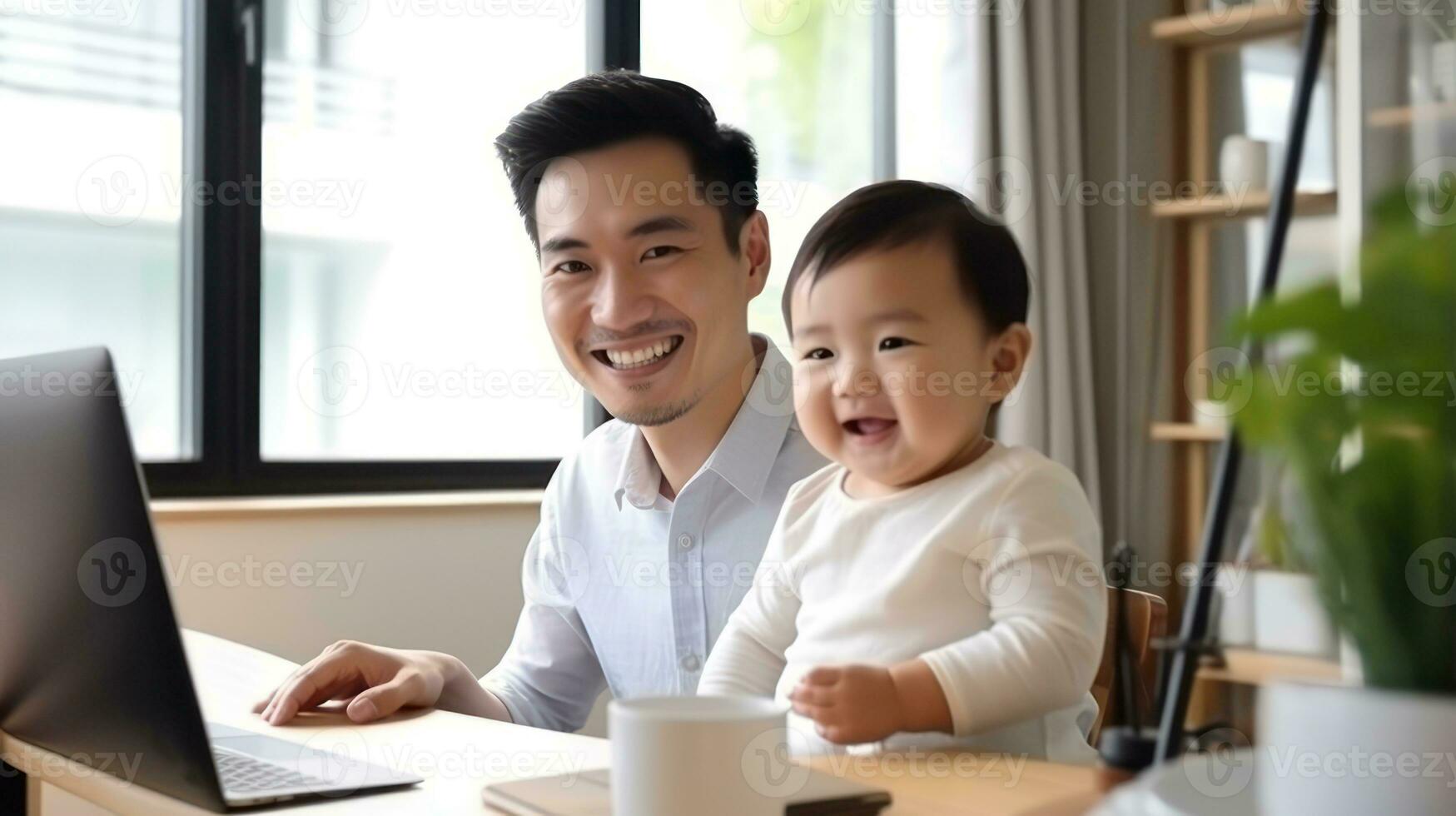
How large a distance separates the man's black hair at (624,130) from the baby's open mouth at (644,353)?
0.16 meters

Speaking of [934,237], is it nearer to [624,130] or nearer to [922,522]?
[922,522]

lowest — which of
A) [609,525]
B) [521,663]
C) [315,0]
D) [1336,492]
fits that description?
[521,663]

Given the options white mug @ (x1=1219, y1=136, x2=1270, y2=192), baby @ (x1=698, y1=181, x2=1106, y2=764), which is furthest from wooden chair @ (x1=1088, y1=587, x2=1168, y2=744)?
white mug @ (x1=1219, y1=136, x2=1270, y2=192)

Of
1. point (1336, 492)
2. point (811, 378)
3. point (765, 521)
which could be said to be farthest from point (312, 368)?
point (1336, 492)

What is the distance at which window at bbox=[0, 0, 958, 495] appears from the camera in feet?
7.83

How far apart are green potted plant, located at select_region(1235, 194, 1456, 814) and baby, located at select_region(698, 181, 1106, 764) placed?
18.5 inches

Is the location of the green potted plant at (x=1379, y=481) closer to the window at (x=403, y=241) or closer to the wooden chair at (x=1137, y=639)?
the wooden chair at (x=1137, y=639)

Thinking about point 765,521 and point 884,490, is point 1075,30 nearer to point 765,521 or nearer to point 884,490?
point 765,521

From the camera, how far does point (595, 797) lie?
0.77 m

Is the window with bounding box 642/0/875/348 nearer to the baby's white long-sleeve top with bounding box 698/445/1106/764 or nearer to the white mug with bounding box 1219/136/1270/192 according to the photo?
the white mug with bounding box 1219/136/1270/192

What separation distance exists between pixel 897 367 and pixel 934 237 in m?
0.11

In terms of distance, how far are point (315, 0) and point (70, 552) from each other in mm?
2093

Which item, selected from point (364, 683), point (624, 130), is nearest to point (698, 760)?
point (364, 683)

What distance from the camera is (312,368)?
268 cm
